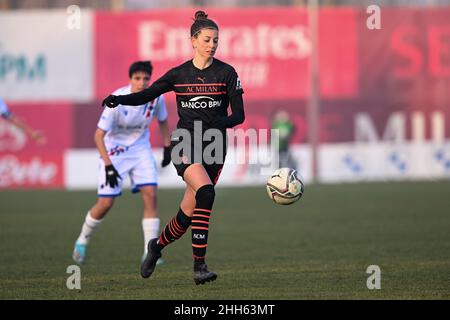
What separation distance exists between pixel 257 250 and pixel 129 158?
1.99m

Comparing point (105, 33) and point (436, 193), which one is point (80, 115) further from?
point (436, 193)

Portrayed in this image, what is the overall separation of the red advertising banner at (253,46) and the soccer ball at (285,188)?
1730cm

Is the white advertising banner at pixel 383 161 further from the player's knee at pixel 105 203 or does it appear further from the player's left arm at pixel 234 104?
the player's left arm at pixel 234 104

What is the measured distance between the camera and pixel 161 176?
25438 millimetres

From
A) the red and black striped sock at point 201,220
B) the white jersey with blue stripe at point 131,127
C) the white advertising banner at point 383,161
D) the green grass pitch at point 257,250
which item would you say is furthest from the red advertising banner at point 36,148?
the red and black striped sock at point 201,220

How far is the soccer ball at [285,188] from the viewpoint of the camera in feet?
28.9

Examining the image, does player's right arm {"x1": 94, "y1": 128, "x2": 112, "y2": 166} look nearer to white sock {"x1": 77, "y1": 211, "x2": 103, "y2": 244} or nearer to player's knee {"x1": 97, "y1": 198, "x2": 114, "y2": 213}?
player's knee {"x1": 97, "y1": 198, "x2": 114, "y2": 213}

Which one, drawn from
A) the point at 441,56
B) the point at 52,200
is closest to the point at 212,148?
the point at 52,200

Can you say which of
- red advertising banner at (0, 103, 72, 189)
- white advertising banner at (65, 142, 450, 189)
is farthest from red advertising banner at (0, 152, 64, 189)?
white advertising banner at (65, 142, 450, 189)

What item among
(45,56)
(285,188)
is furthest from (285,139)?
(285,188)

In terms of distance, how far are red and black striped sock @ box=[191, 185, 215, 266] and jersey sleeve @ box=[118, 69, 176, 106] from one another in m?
0.98

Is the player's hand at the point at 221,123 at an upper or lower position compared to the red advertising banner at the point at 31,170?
upper

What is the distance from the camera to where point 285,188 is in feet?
28.9

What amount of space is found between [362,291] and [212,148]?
1.79 m
